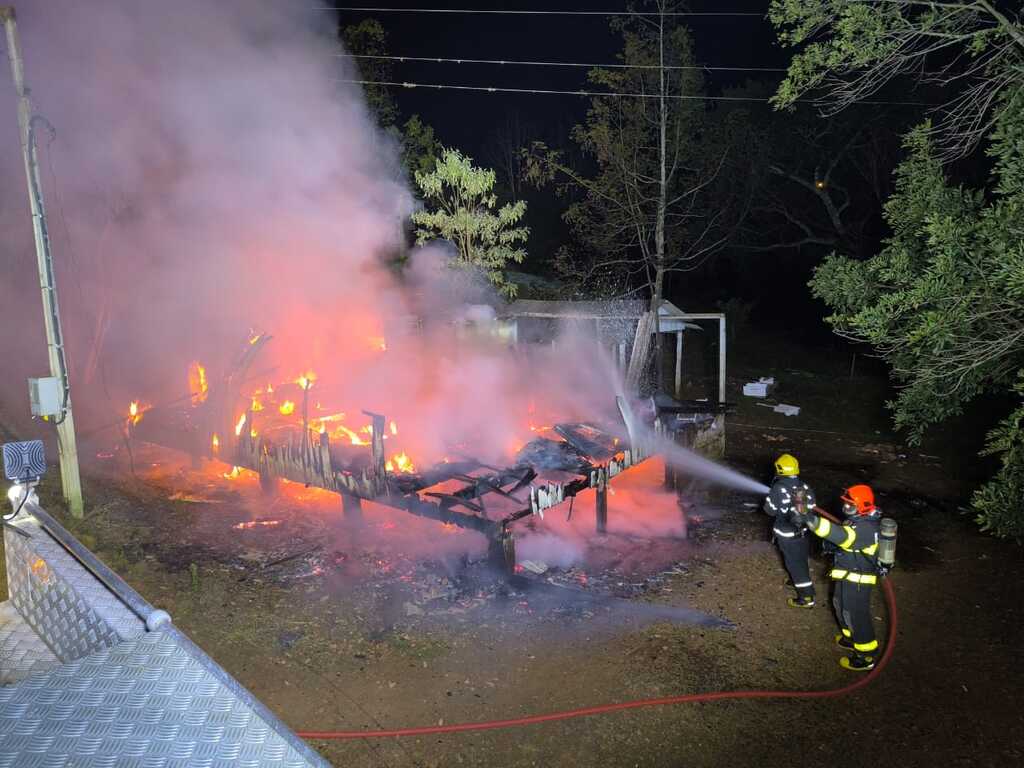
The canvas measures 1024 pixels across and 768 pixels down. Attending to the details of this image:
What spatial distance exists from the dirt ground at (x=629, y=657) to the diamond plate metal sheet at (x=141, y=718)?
2597 mm

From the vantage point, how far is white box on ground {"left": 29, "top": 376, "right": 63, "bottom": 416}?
7805 mm

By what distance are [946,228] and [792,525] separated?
352cm

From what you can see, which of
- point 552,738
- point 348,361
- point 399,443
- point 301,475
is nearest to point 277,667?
point 552,738

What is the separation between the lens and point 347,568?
8078mm

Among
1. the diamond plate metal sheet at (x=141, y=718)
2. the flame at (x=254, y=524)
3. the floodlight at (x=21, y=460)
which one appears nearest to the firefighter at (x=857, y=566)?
the diamond plate metal sheet at (x=141, y=718)

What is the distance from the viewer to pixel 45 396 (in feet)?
25.6

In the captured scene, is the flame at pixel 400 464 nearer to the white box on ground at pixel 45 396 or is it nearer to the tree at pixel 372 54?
the white box on ground at pixel 45 396

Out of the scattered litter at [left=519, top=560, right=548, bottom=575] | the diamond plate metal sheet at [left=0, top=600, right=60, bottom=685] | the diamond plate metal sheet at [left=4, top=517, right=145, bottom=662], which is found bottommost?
the scattered litter at [left=519, top=560, right=548, bottom=575]

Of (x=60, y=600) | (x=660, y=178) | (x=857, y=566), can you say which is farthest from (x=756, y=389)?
(x=60, y=600)


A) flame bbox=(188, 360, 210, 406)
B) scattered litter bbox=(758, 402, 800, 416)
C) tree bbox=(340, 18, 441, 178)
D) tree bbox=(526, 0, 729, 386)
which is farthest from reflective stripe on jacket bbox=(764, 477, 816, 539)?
tree bbox=(340, 18, 441, 178)

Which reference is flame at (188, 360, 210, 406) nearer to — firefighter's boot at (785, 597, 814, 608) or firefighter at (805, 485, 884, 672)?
firefighter's boot at (785, 597, 814, 608)

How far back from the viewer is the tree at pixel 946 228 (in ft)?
23.3

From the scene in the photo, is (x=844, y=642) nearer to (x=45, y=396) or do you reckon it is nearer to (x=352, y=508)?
(x=352, y=508)

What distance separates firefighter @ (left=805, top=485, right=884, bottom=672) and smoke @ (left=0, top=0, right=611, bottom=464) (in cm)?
510
